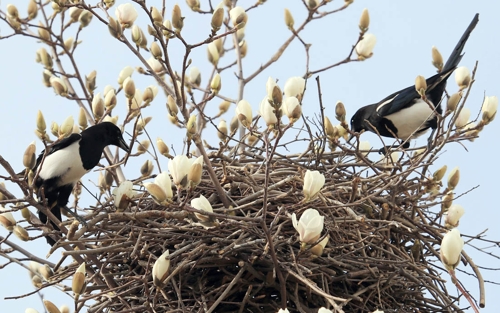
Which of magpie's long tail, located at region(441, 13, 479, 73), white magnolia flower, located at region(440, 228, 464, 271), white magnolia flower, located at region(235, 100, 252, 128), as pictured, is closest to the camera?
white magnolia flower, located at region(440, 228, 464, 271)

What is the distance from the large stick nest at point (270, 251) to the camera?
7.16 ft

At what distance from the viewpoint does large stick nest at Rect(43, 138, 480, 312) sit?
218 cm

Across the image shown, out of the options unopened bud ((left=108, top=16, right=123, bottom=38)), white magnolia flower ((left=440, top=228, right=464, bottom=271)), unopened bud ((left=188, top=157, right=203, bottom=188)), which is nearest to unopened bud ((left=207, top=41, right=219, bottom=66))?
unopened bud ((left=108, top=16, right=123, bottom=38))

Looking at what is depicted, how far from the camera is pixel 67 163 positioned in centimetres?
276

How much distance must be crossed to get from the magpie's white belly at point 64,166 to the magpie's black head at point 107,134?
9 centimetres

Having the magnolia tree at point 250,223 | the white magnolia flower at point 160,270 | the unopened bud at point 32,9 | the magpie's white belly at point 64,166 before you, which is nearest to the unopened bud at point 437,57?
the magnolia tree at point 250,223

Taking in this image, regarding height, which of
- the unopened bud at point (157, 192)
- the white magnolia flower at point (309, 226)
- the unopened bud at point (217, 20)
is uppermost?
the unopened bud at point (217, 20)

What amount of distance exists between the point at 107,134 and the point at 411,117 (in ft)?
4.26

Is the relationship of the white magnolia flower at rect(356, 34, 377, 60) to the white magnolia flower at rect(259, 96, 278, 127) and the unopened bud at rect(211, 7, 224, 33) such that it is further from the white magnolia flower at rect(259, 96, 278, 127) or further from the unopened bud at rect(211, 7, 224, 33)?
the white magnolia flower at rect(259, 96, 278, 127)

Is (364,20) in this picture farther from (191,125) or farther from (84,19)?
(84,19)

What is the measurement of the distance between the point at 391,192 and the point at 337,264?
1.13ft

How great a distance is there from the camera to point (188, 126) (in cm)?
222

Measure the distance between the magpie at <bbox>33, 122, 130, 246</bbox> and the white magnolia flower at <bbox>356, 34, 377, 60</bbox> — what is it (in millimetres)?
1005

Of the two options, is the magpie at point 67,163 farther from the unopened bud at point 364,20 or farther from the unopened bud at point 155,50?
the unopened bud at point 364,20
